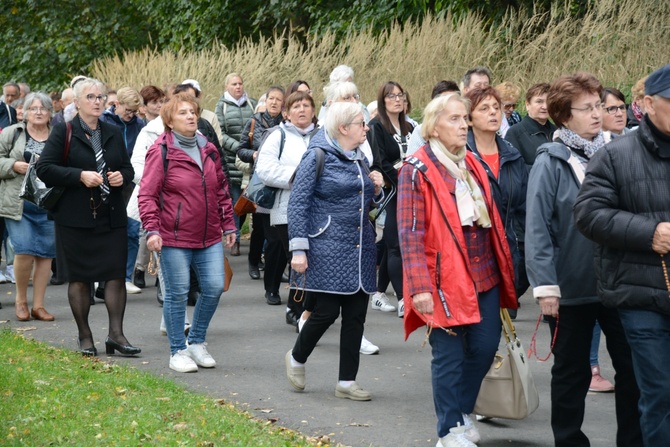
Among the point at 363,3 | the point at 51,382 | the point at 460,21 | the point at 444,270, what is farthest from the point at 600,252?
the point at 363,3

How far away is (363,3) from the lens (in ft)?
87.2

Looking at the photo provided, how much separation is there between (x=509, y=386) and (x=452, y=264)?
0.87m

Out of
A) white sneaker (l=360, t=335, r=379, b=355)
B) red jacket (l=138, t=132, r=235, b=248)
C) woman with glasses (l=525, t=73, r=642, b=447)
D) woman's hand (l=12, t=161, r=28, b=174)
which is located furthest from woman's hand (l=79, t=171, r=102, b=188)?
woman with glasses (l=525, t=73, r=642, b=447)

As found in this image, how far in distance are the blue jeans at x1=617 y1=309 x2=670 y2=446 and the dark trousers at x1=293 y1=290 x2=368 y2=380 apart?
2863mm

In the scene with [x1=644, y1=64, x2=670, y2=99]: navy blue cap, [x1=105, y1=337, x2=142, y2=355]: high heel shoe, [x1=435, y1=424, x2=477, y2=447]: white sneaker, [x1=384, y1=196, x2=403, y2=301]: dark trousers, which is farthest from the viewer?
[x1=384, y1=196, x2=403, y2=301]: dark trousers

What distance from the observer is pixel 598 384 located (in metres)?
8.66

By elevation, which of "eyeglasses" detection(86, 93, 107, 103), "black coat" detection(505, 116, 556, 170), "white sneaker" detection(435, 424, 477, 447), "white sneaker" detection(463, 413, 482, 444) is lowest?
"white sneaker" detection(463, 413, 482, 444)

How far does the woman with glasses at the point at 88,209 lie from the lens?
9969 mm

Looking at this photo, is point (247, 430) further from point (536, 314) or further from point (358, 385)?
point (536, 314)

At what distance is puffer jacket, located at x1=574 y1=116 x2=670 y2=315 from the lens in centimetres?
570

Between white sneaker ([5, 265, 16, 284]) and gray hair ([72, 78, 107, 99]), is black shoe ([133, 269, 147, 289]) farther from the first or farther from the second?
gray hair ([72, 78, 107, 99])

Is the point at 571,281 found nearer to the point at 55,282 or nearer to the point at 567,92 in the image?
the point at 567,92

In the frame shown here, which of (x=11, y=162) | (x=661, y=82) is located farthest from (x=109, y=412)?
(x=11, y=162)

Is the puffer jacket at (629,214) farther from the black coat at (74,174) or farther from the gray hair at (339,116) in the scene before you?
the black coat at (74,174)
